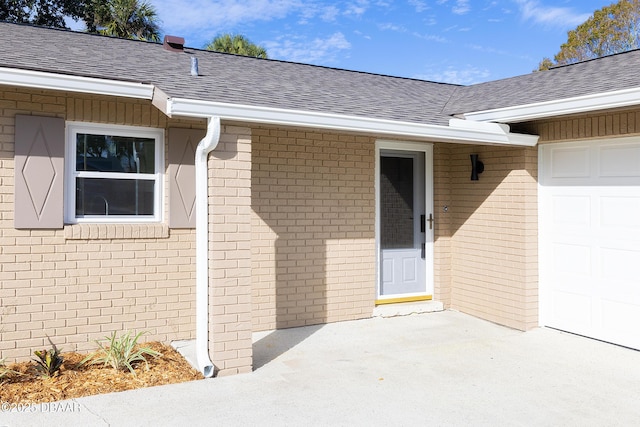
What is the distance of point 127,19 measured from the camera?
19.1m

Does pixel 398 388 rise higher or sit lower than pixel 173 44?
lower

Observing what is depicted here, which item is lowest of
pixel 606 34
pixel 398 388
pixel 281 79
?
pixel 398 388

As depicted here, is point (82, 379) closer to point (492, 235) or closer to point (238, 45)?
point (492, 235)

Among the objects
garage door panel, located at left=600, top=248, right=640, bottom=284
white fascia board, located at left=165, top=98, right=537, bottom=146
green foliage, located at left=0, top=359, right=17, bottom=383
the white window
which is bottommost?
green foliage, located at left=0, top=359, right=17, bottom=383

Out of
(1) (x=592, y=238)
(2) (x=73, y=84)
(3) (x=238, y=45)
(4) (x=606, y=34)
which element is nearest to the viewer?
(2) (x=73, y=84)

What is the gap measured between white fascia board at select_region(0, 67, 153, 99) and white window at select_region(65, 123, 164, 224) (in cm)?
67

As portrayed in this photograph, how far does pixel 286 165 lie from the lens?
279 inches

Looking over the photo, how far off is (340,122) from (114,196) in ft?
8.60

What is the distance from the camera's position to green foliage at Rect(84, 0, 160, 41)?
1892 centimetres

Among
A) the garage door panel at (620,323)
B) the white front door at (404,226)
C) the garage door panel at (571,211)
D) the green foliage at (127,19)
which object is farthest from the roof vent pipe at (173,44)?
the green foliage at (127,19)

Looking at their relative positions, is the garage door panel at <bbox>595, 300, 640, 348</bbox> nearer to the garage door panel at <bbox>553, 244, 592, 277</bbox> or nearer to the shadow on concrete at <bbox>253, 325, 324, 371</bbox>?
the garage door panel at <bbox>553, 244, 592, 277</bbox>

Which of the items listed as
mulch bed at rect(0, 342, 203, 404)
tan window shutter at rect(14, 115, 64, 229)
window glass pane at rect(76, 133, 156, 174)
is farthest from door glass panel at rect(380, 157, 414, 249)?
tan window shutter at rect(14, 115, 64, 229)

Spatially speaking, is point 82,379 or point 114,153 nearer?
point 82,379

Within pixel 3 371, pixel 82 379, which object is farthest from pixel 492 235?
pixel 3 371
